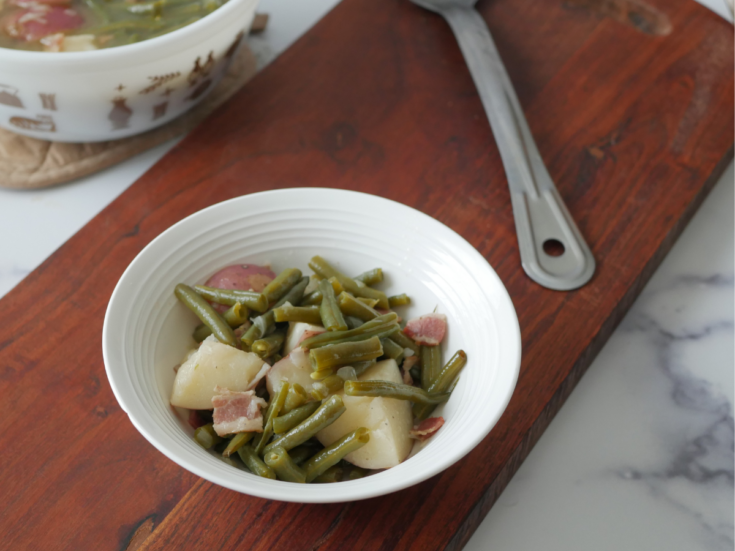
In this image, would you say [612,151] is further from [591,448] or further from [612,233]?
[591,448]

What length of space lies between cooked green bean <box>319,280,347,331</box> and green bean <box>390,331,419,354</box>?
129 mm

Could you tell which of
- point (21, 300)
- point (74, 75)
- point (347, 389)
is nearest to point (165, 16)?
point (74, 75)

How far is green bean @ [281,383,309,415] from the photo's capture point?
4.23ft

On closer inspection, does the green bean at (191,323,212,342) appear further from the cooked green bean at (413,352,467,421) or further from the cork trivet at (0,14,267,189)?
the cork trivet at (0,14,267,189)

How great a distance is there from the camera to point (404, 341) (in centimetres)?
147

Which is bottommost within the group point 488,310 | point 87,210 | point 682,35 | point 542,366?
point 87,210

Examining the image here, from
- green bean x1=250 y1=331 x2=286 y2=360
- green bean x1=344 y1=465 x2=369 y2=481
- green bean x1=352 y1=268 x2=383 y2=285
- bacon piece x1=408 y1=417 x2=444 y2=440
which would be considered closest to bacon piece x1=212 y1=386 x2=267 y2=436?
green bean x1=250 y1=331 x2=286 y2=360

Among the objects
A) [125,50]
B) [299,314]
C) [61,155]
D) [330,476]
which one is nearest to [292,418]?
[330,476]

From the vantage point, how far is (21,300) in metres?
1.69

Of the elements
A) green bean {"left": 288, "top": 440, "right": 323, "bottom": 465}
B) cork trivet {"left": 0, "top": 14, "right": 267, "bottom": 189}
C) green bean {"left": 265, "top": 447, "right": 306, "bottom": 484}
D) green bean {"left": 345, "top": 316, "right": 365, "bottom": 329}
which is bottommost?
cork trivet {"left": 0, "top": 14, "right": 267, "bottom": 189}

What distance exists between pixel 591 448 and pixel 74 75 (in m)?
1.66

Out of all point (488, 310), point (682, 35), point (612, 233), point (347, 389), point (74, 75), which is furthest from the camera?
point (682, 35)

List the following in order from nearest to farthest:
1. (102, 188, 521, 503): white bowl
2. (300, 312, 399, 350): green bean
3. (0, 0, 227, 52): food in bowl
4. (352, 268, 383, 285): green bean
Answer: (102, 188, 521, 503): white bowl < (300, 312, 399, 350): green bean < (352, 268, 383, 285): green bean < (0, 0, 227, 52): food in bowl

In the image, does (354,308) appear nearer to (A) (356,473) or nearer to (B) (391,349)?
(B) (391,349)
